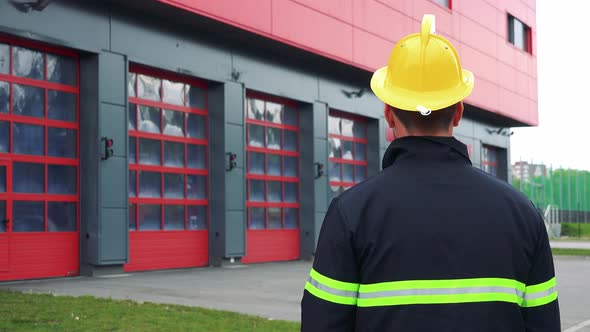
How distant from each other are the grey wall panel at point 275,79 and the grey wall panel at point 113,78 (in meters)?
4.16

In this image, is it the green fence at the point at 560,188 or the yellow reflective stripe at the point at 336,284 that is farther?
the green fence at the point at 560,188

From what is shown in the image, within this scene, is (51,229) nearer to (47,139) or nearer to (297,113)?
(47,139)

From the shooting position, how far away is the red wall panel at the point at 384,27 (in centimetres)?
2012

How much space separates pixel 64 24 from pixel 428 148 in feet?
48.5

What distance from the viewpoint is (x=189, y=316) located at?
9.90 m

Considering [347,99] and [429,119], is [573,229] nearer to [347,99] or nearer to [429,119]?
[347,99]

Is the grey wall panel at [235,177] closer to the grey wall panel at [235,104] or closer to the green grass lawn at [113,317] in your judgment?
the grey wall panel at [235,104]

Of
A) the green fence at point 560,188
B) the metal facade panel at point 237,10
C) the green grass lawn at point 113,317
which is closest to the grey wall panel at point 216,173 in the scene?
the metal facade panel at point 237,10

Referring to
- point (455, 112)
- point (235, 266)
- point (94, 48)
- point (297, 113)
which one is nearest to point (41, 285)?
point (94, 48)

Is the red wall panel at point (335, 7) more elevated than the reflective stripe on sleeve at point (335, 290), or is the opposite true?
the red wall panel at point (335, 7)

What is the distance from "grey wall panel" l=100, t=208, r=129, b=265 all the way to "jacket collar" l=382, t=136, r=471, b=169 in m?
14.9

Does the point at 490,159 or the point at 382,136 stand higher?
the point at 382,136

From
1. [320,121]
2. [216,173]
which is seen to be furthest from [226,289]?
[320,121]

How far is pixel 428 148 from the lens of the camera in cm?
225
